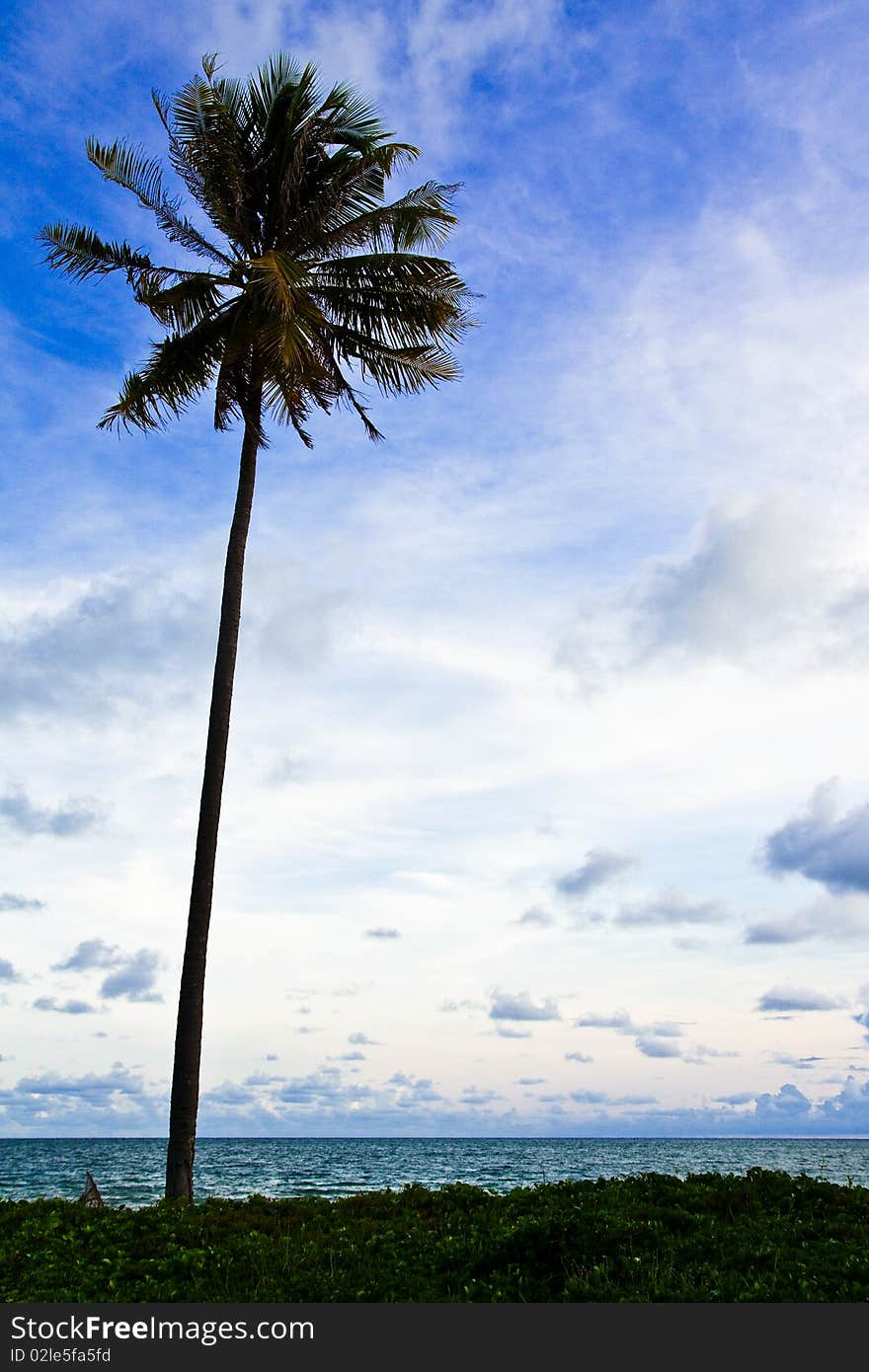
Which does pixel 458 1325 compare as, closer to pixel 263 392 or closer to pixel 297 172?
pixel 263 392

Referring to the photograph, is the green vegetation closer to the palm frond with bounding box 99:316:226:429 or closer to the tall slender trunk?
the tall slender trunk

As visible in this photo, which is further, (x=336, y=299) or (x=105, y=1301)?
(x=336, y=299)

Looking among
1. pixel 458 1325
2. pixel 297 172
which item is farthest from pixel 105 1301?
pixel 297 172

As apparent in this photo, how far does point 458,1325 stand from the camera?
8.66m

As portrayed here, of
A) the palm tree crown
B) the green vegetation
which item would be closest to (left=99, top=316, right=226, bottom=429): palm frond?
the palm tree crown

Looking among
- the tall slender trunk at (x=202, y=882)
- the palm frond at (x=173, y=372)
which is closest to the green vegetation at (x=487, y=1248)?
the tall slender trunk at (x=202, y=882)

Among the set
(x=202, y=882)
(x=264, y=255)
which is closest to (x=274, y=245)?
(x=264, y=255)

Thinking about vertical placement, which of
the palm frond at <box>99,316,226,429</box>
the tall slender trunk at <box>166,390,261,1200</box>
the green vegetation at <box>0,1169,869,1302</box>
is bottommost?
the green vegetation at <box>0,1169,869,1302</box>

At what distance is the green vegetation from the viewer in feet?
30.9

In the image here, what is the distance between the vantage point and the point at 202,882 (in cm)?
1584

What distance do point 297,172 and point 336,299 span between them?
227 cm

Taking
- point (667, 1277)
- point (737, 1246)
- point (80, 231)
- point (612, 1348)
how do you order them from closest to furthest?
point (612, 1348) < point (667, 1277) < point (737, 1246) < point (80, 231)

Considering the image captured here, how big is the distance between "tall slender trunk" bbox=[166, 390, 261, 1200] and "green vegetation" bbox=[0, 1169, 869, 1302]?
138cm

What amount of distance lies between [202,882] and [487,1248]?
24.3 feet
